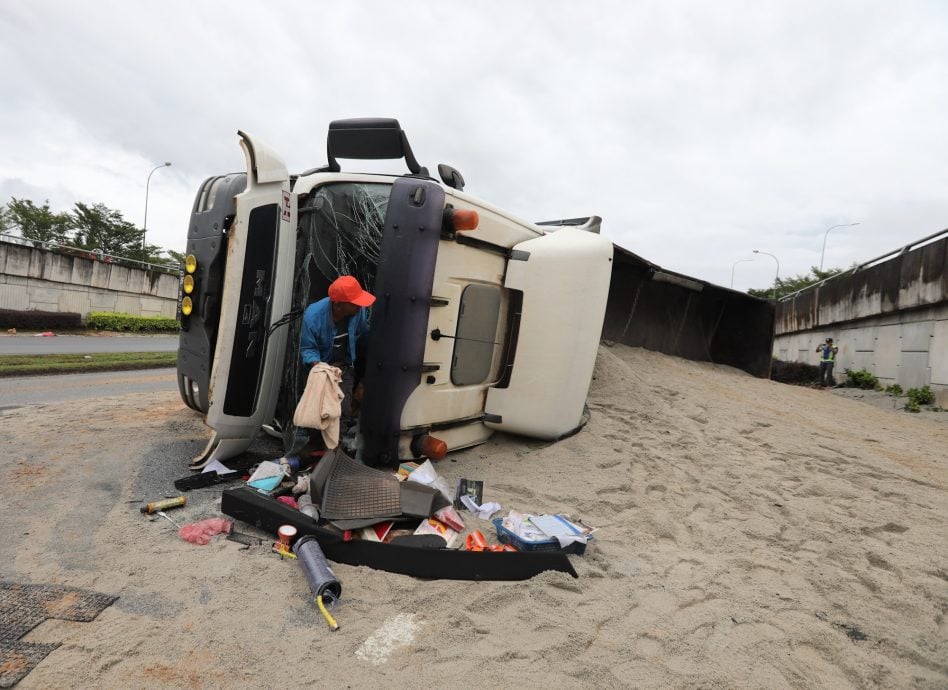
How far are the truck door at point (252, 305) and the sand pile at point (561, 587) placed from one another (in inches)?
20.3

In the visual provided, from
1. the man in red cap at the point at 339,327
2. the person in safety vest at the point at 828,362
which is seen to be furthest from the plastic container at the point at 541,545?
the person in safety vest at the point at 828,362

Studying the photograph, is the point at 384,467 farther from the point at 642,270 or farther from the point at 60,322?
the point at 60,322

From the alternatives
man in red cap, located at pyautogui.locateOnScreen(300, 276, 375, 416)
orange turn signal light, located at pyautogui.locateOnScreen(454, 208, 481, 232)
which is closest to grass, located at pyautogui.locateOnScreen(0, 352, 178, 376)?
man in red cap, located at pyautogui.locateOnScreen(300, 276, 375, 416)

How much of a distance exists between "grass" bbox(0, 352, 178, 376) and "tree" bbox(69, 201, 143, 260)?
87.6ft

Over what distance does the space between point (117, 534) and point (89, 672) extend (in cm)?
109

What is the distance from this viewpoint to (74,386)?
6.73 meters

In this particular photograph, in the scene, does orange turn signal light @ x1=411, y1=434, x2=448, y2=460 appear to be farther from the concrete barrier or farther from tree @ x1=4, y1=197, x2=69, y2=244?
tree @ x1=4, y1=197, x2=69, y2=244

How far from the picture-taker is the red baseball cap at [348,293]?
319 cm

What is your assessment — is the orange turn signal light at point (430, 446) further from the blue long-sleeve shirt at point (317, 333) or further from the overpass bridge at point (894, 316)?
the overpass bridge at point (894, 316)

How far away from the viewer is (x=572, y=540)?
108 inches

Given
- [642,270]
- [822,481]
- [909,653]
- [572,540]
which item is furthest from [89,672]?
[642,270]

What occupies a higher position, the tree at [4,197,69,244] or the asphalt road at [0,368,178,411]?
the tree at [4,197,69,244]

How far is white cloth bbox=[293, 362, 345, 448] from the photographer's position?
3018 millimetres

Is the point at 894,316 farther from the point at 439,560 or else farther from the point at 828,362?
the point at 439,560
